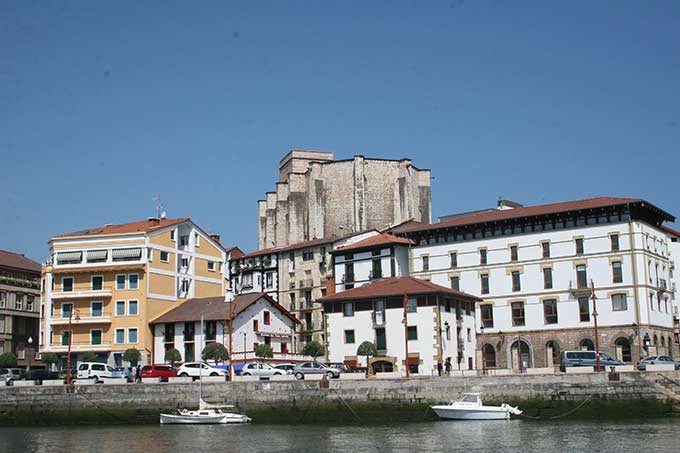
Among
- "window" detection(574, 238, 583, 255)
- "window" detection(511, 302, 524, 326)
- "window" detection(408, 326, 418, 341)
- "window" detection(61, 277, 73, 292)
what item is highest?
"window" detection(574, 238, 583, 255)

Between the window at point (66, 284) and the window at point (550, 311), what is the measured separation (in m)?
44.1

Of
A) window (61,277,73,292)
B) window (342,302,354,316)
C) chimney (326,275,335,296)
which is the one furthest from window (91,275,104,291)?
window (342,302,354,316)

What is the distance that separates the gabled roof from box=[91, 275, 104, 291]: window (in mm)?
6280

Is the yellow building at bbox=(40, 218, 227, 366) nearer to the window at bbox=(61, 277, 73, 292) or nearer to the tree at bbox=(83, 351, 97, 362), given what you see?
the window at bbox=(61, 277, 73, 292)

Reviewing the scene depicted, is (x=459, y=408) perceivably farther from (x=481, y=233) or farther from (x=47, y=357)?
(x=47, y=357)

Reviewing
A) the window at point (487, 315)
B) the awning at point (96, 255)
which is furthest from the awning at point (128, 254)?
the window at point (487, 315)

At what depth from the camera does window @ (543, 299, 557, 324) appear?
7924 centimetres

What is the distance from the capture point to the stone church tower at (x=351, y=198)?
400 feet

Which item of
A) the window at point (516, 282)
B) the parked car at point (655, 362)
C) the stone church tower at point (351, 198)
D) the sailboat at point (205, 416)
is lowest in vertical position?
the sailboat at point (205, 416)

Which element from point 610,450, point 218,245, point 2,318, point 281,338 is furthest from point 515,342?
point 2,318

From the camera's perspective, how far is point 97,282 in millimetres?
82875

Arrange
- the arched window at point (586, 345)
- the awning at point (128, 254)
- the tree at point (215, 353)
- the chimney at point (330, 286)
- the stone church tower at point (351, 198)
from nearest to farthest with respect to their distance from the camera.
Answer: the tree at point (215, 353) → the arched window at point (586, 345) → the awning at point (128, 254) → the chimney at point (330, 286) → the stone church tower at point (351, 198)

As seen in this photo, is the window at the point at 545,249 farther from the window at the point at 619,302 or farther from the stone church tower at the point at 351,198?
the stone church tower at the point at 351,198

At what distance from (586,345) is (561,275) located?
669 centimetres
